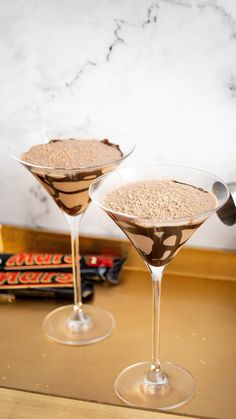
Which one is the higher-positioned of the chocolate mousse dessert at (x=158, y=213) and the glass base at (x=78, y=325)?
the chocolate mousse dessert at (x=158, y=213)

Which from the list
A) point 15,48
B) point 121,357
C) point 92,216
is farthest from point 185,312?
point 15,48

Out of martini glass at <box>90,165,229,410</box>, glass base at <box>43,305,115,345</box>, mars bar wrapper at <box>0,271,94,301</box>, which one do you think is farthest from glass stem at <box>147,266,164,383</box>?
mars bar wrapper at <box>0,271,94,301</box>

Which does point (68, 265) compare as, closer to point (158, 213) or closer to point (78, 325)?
point (78, 325)

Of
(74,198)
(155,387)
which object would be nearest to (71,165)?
(74,198)

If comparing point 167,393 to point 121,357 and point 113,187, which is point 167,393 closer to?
point 121,357

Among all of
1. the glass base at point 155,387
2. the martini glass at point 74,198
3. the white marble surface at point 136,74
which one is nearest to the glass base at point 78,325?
the martini glass at point 74,198

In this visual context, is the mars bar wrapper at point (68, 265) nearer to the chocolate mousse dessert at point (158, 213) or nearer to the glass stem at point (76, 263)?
the glass stem at point (76, 263)
